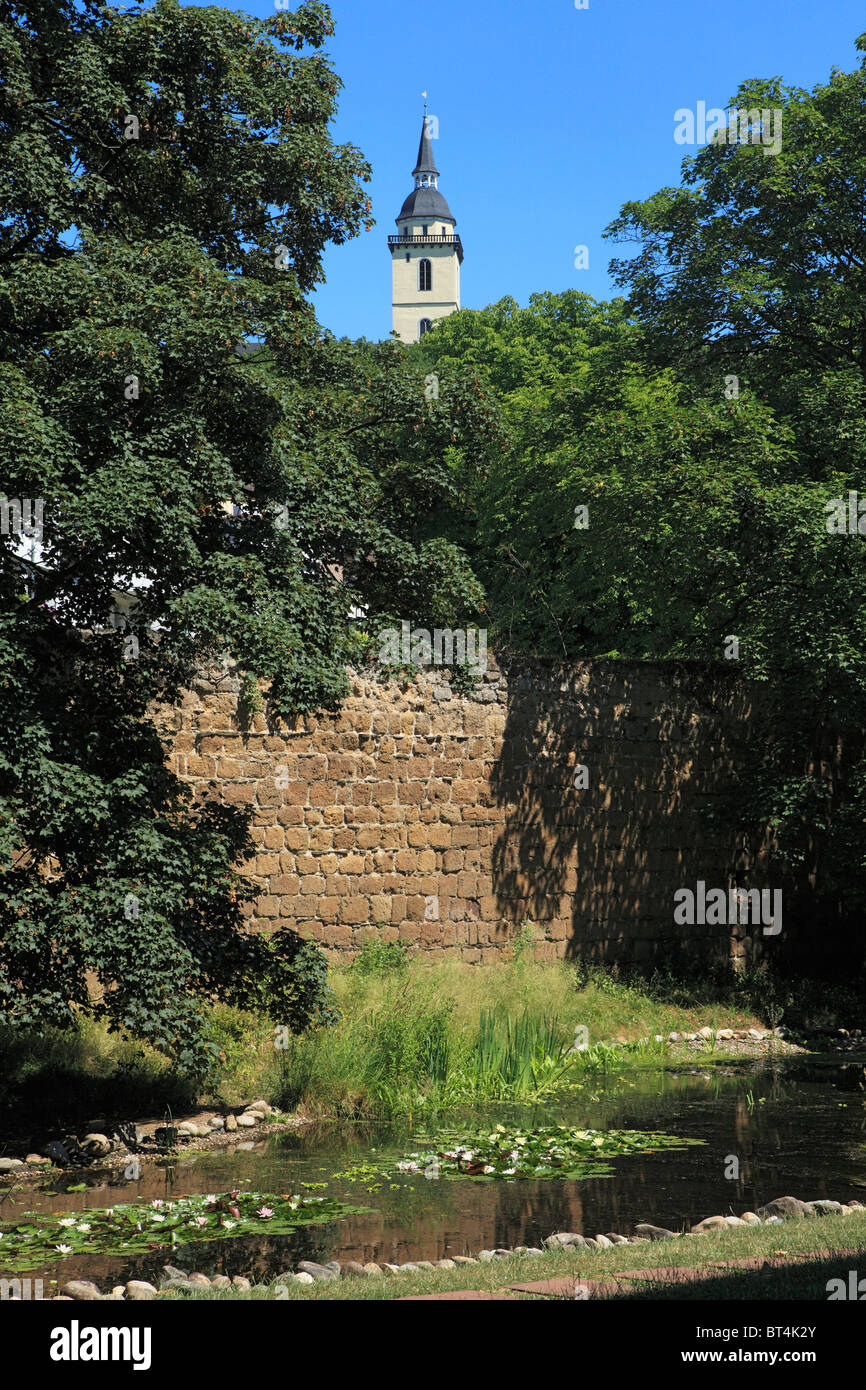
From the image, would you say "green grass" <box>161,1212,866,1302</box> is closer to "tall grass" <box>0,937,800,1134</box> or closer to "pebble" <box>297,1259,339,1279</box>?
"pebble" <box>297,1259,339,1279</box>

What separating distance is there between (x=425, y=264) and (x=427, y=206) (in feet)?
14.7

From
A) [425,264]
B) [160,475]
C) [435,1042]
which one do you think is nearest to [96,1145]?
[435,1042]

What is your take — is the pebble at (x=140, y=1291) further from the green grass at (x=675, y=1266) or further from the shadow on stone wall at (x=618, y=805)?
the shadow on stone wall at (x=618, y=805)

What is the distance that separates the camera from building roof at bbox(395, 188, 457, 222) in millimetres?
98125

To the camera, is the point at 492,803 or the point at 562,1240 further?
the point at 492,803

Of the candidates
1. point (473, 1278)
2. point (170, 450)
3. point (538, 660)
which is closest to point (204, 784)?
point (538, 660)

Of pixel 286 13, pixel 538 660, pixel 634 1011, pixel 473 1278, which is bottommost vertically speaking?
pixel 634 1011

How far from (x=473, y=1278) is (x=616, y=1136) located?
4.40 metres

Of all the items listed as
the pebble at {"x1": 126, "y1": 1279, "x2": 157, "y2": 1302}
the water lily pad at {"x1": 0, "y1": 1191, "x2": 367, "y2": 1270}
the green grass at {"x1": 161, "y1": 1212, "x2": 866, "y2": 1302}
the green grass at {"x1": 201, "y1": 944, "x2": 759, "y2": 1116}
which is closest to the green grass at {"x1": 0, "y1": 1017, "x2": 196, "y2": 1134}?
the green grass at {"x1": 201, "y1": 944, "x2": 759, "y2": 1116}

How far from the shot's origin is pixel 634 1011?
14.7m

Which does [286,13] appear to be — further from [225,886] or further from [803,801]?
[803,801]

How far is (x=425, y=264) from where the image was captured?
97812 millimetres

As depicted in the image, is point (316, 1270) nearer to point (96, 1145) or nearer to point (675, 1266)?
point (675, 1266)

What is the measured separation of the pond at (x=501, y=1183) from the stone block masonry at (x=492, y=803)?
3.45 meters
